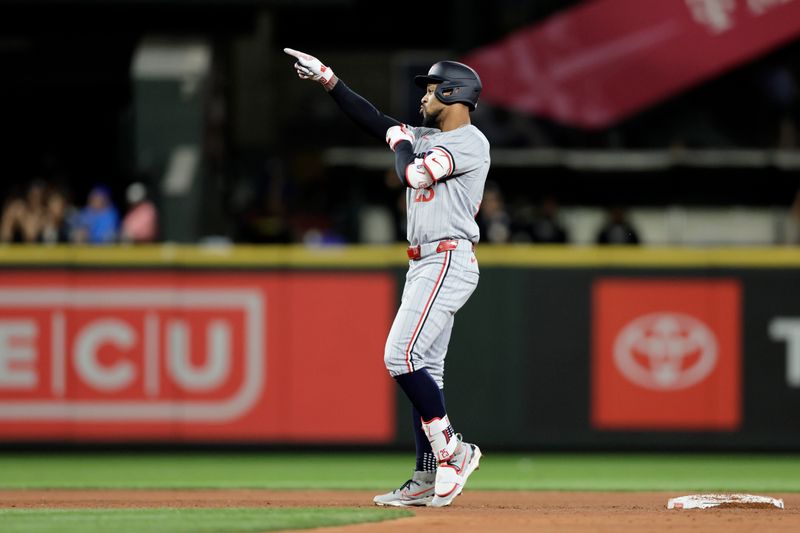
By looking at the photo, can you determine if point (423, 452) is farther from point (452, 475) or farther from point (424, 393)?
point (424, 393)

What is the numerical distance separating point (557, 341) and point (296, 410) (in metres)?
2.10

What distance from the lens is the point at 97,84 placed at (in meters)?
17.9

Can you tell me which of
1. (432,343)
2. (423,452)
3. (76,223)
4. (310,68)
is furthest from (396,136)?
(76,223)

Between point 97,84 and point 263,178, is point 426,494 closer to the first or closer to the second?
point 263,178

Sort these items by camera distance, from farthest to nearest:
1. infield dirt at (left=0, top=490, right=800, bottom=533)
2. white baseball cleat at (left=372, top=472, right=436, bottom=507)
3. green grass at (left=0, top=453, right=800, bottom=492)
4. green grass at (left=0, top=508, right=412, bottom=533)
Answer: green grass at (left=0, top=453, right=800, bottom=492) → white baseball cleat at (left=372, top=472, right=436, bottom=507) → infield dirt at (left=0, top=490, right=800, bottom=533) → green grass at (left=0, top=508, right=412, bottom=533)

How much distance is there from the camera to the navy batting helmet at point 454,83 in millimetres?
7582

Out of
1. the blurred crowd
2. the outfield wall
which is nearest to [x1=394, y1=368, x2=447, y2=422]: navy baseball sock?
the outfield wall

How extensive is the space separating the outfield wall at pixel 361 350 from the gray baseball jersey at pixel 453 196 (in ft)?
13.8

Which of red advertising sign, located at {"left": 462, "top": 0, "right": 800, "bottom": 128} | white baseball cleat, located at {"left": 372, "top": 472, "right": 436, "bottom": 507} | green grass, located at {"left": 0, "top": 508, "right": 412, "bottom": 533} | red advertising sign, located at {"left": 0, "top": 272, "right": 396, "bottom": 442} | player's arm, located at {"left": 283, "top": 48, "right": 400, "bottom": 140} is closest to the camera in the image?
green grass, located at {"left": 0, "top": 508, "right": 412, "bottom": 533}

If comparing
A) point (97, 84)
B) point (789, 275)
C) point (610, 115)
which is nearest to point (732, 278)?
point (789, 275)

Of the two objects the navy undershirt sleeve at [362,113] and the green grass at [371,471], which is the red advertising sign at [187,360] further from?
the navy undershirt sleeve at [362,113]

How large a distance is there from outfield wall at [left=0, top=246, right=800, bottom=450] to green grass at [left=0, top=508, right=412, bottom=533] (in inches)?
165

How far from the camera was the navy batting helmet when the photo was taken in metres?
7.58

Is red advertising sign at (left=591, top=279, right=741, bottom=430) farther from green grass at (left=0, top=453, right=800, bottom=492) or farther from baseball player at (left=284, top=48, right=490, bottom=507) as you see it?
baseball player at (left=284, top=48, right=490, bottom=507)
